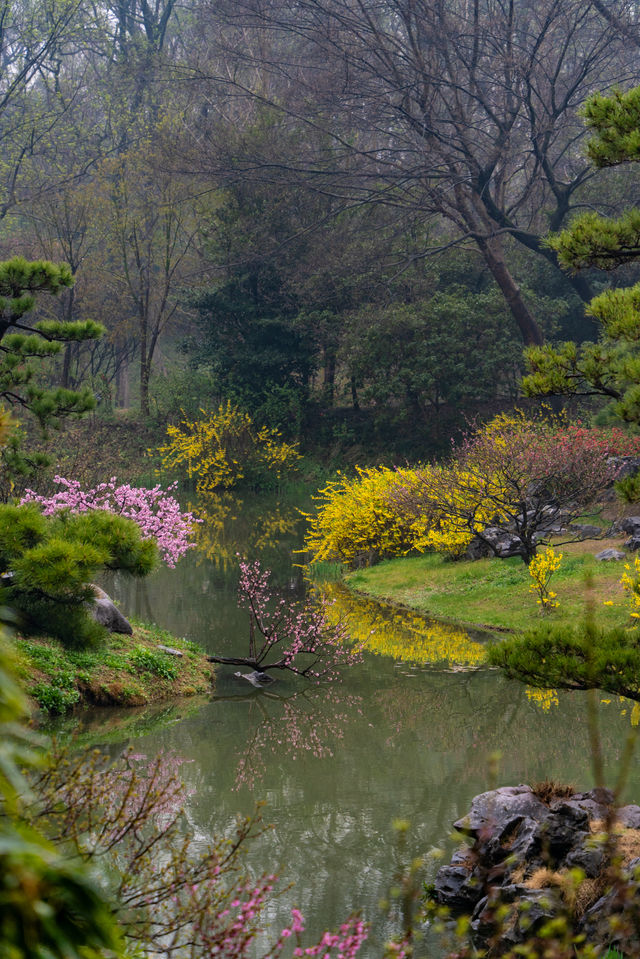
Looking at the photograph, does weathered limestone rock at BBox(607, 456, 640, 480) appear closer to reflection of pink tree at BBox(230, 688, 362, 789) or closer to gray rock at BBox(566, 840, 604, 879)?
reflection of pink tree at BBox(230, 688, 362, 789)

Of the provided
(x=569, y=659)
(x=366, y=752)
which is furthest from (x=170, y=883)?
(x=366, y=752)

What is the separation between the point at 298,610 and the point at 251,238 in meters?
18.9

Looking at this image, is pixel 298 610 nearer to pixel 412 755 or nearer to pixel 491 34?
pixel 412 755

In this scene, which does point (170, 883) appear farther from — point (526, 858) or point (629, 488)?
point (629, 488)

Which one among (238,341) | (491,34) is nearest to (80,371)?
(238,341)

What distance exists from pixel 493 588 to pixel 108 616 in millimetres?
6362

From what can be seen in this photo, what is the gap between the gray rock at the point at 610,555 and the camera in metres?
14.6

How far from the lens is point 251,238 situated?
3062cm

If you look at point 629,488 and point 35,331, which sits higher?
point 35,331

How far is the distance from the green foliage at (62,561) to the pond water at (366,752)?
1521 millimetres

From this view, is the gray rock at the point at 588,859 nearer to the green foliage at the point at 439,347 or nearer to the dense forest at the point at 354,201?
the dense forest at the point at 354,201

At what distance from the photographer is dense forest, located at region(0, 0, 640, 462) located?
2536 cm

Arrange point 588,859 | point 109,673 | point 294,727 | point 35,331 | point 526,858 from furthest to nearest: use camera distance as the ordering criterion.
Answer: point 35,331 < point 109,673 < point 294,727 < point 526,858 < point 588,859

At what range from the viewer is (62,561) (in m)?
8.92
